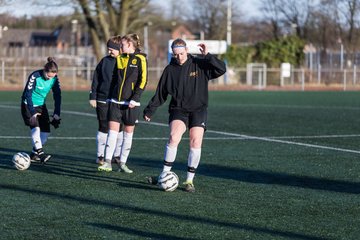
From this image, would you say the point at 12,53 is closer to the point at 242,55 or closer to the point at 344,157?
the point at 242,55

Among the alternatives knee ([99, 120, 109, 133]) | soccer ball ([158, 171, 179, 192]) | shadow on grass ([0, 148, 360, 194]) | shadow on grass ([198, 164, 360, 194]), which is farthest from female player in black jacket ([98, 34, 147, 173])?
soccer ball ([158, 171, 179, 192])

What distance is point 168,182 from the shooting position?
410 inches

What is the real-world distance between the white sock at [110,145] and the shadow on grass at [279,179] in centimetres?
126

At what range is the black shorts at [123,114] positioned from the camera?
12.2m

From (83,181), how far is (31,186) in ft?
2.57

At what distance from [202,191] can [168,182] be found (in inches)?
17.0

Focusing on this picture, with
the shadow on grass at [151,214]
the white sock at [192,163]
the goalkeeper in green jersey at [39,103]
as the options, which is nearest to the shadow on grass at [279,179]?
the white sock at [192,163]

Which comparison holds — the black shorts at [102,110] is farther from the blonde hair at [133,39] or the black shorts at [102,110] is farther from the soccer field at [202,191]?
the blonde hair at [133,39]

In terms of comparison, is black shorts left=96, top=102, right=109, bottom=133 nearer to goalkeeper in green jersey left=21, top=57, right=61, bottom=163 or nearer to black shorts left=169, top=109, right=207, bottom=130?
goalkeeper in green jersey left=21, top=57, right=61, bottom=163

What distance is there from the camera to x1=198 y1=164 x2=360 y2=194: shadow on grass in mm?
10898

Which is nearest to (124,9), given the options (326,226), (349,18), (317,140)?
(349,18)

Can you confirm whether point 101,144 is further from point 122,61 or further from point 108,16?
point 108,16

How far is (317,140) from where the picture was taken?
17016 millimetres

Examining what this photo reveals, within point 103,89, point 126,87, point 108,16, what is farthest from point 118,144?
point 108,16
